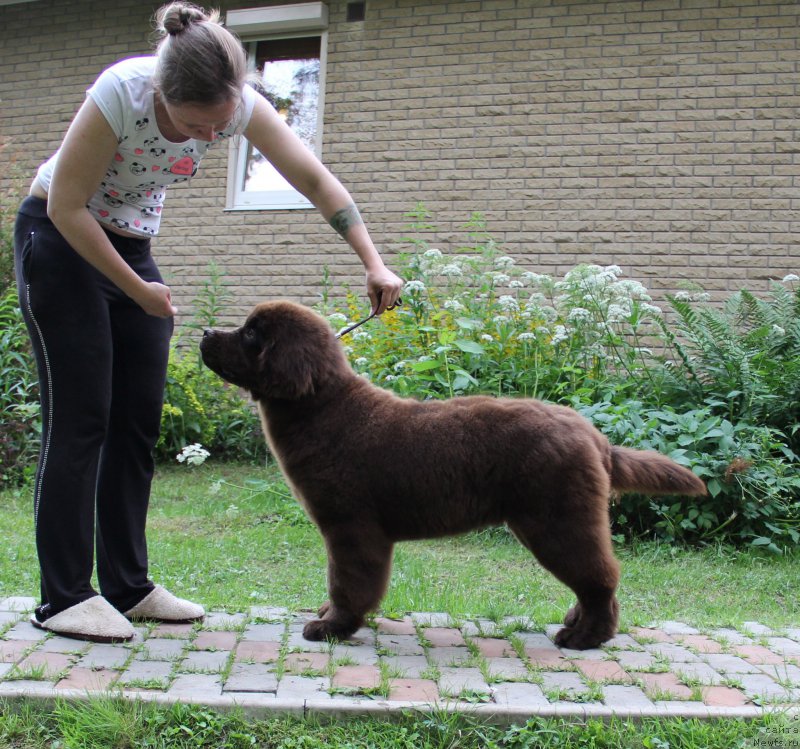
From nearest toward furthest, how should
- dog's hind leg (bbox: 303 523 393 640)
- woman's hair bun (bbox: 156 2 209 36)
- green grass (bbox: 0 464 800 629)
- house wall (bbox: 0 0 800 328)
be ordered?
woman's hair bun (bbox: 156 2 209 36), dog's hind leg (bbox: 303 523 393 640), green grass (bbox: 0 464 800 629), house wall (bbox: 0 0 800 328)

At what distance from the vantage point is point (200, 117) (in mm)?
2705

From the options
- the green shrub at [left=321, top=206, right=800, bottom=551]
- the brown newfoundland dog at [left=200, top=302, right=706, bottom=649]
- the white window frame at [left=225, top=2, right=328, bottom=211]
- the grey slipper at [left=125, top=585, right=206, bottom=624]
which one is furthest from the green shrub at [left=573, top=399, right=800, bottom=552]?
the white window frame at [left=225, top=2, right=328, bottom=211]

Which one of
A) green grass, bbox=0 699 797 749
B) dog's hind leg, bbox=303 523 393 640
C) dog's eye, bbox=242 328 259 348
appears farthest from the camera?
dog's eye, bbox=242 328 259 348

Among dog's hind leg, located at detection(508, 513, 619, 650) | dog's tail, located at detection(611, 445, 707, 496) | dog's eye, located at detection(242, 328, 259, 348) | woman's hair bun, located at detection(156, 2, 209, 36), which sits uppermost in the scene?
woman's hair bun, located at detection(156, 2, 209, 36)

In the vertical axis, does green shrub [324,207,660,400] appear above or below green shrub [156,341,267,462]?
above

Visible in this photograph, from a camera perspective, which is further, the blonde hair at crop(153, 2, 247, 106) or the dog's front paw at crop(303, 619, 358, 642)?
the dog's front paw at crop(303, 619, 358, 642)

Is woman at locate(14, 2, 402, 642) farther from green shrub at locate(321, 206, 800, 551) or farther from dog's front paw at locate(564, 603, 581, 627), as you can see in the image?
green shrub at locate(321, 206, 800, 551)

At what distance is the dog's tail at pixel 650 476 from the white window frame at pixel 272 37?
7121 mm

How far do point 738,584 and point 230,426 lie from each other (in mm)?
5166

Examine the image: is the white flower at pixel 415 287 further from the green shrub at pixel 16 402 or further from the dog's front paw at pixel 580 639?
the green shrub at pixel 16 402

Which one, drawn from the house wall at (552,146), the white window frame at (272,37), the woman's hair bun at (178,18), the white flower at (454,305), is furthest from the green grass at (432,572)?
the white window frame at (272,37)

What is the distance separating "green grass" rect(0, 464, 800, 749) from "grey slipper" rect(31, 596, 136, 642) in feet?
1.81

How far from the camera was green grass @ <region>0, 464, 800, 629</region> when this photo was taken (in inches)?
158

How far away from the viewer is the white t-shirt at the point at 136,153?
2.76 m
